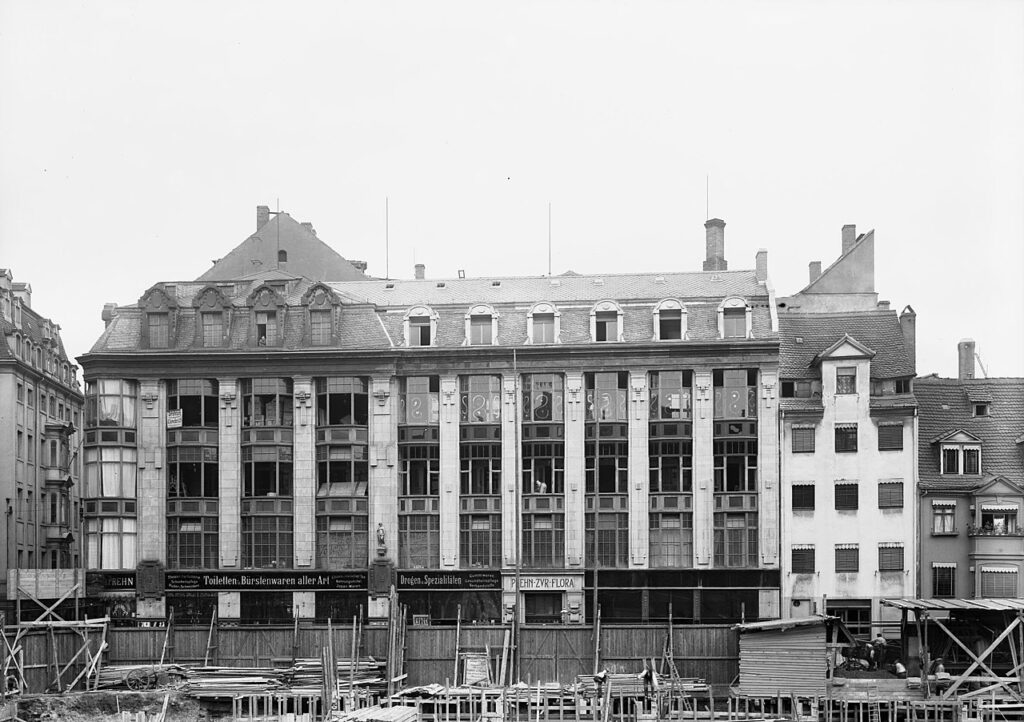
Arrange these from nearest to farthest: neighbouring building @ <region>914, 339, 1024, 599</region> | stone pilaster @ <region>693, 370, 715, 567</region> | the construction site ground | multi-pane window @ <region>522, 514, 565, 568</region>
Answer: the construction site ground < neighbouring building @ <region>914, 339, 1024, 599</region> < stone pilaster @ <region>693, 370, 715, 567</region> < multi-pane window @ <region>522, 514, 565, 568</region>

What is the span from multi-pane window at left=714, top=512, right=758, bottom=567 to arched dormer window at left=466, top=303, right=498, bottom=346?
48.0 feet

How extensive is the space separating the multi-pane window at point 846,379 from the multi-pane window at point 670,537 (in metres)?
9.90

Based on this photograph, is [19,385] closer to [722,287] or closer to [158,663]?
[158,663]

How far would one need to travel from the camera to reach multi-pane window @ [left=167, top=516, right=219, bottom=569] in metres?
78.9

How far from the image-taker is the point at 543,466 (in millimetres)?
79062

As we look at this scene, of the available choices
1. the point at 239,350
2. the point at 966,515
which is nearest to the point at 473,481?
the point at 239,350

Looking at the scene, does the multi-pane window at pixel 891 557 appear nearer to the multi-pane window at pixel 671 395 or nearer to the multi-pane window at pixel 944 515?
the multi-pane window at pixel 944 515

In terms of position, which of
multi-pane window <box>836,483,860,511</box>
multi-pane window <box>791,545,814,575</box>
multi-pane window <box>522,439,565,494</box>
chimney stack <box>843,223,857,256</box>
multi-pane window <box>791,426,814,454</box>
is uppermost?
chimney stack <box>843,223,857,256</box>

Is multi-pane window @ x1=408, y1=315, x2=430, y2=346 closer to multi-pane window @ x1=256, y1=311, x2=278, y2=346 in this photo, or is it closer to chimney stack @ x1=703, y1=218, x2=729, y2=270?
multi-pane window @ x1=256, y1=311, x2=278, y2=346

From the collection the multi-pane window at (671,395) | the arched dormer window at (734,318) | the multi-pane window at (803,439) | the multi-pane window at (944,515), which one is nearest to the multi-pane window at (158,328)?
the multi-pane window at (671,395)

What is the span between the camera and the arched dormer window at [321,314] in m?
80.6

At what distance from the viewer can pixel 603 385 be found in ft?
260

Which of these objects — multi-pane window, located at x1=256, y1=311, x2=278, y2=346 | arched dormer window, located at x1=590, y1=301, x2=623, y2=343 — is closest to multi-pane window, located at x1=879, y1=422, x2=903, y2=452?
arched dormer window, located at x1=590, y1=301, x2=623, y2=343

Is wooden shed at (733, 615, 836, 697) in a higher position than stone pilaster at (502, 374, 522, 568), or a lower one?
lower
